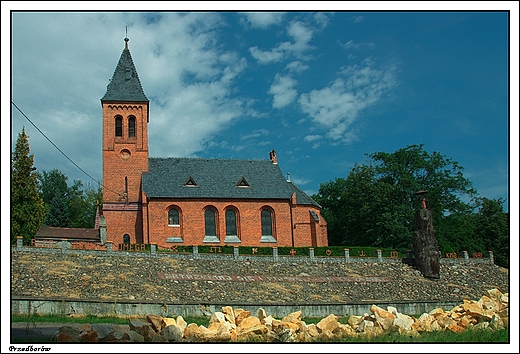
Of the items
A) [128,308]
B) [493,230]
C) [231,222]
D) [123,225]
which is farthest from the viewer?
[493,230]

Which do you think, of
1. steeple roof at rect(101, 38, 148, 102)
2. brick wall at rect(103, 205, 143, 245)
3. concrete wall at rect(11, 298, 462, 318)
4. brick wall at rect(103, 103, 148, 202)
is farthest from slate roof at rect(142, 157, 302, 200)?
concrete wall at rect(11, 298, 462, 318)

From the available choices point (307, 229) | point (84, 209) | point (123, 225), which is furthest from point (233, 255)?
point (84, 209)

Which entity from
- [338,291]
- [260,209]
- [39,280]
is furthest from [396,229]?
[39,280]

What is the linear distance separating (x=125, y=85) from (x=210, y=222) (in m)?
15.3

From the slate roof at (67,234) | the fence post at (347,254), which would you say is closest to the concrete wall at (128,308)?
the fence post at (347,254)

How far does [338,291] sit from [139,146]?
24716mm

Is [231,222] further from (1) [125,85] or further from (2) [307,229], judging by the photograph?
(1) [125,85]

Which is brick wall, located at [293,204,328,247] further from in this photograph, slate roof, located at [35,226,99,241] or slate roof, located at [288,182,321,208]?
slate roof, located at [35,226,99,241]

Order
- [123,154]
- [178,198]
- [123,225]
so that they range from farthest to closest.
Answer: [123,154], [178,198], [123,225]

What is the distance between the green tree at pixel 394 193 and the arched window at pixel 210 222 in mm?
15839

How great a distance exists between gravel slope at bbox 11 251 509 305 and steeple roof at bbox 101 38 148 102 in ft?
64.8

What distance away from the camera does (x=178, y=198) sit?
48.3m

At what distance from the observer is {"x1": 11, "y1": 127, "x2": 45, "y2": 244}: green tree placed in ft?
157

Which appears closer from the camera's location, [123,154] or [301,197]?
[123,154]
